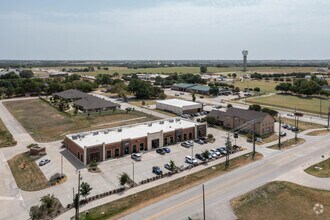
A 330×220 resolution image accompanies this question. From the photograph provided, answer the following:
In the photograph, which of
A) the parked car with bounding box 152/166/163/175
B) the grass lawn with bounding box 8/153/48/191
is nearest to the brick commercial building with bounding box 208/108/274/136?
the parked car with bounding box 152/166/163/175

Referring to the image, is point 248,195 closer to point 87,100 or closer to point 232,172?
point 232,172

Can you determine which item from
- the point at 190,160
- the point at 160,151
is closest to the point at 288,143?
the point at 190,160

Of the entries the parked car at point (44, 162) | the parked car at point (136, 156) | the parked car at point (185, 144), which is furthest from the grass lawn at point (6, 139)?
the parked car at point (185, 144)

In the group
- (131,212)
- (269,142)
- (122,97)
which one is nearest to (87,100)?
(122,97)

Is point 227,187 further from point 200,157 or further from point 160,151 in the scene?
point 160,151

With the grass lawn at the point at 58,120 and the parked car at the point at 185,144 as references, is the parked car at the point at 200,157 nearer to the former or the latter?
the parked car at the point at 185,144
